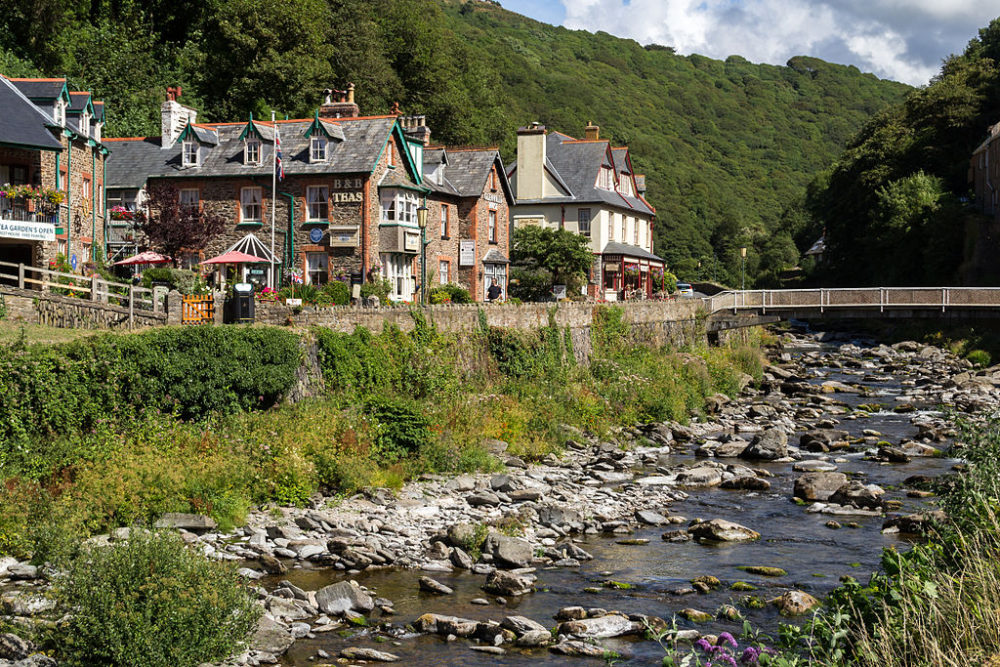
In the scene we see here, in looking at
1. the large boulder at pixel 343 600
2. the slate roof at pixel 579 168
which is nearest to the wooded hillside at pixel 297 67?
the slate roof at pixel 579 168

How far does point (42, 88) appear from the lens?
4097cm

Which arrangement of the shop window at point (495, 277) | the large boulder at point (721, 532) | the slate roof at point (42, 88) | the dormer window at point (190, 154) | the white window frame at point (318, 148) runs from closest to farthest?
the large boulder at point (721, 532) < the slate roof at point (42, 88) < the white window frame at point (318, 148) < the dormer window at point (190, 154) < the shop window at point (495, 277)

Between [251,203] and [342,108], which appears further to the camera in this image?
[342,108]

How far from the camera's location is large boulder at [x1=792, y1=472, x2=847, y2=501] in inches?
1003

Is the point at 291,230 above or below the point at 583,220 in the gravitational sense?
below

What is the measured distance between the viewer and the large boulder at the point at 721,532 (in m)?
21.4

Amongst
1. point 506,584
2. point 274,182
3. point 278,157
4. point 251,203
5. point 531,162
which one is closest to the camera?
point 506,584

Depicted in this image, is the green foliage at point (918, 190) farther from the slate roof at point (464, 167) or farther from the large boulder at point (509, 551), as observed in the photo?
the large boulder at point (509, 551)

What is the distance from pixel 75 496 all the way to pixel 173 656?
7785 millimetres

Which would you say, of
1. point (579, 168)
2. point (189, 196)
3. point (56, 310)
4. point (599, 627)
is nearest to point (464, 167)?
point (579, 168)

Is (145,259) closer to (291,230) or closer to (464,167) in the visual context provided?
(291,230)

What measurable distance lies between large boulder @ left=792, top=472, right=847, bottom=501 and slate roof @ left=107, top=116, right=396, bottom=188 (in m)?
25.0

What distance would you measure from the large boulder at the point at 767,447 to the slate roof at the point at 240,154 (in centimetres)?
2133

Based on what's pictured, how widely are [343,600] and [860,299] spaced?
42.2 metres
